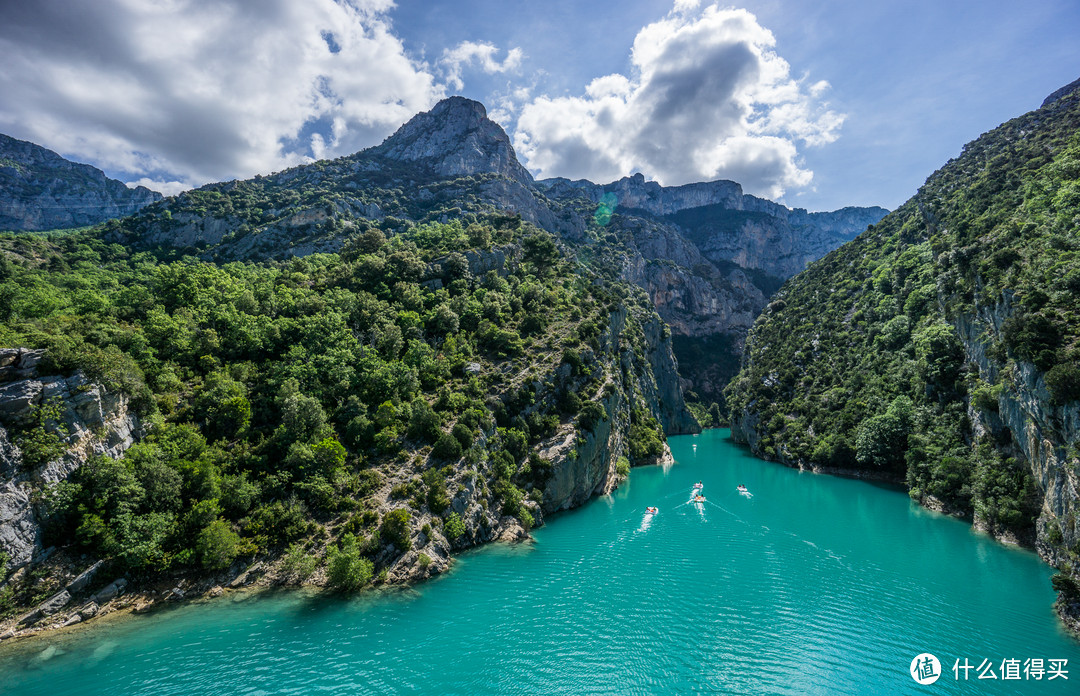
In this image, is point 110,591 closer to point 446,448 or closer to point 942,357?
point 446,448

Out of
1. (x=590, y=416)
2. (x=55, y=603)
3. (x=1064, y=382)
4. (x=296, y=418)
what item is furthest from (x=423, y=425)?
(x=1064, y=382)

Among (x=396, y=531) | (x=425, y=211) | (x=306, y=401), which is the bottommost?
(x=396, y=531)

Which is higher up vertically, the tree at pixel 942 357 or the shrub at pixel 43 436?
the tree at pixel 942 357

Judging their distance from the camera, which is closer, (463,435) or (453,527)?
(453,527)

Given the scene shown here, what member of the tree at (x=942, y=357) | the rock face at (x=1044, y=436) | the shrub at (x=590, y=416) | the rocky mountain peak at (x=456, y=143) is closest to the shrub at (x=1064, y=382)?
the rock face at (x=1044, y=436)

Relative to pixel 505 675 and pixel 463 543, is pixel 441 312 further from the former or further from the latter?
pixel 505 675

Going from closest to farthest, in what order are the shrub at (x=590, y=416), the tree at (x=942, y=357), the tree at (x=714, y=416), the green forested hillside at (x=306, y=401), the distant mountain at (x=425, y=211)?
1. the green forested hillside at (x=306, y=401)
2. the shrub at (x=590, y=416)
3. the tree at (x=942, y=357)
4. the distant mountain at (x=425, y=211)
5. the tree at (x=714, y=416)

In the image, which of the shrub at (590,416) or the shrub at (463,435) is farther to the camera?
the shrub at (590,416)

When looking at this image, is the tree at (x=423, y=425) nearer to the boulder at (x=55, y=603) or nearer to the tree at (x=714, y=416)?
the boulder at (x=55, y=603)
